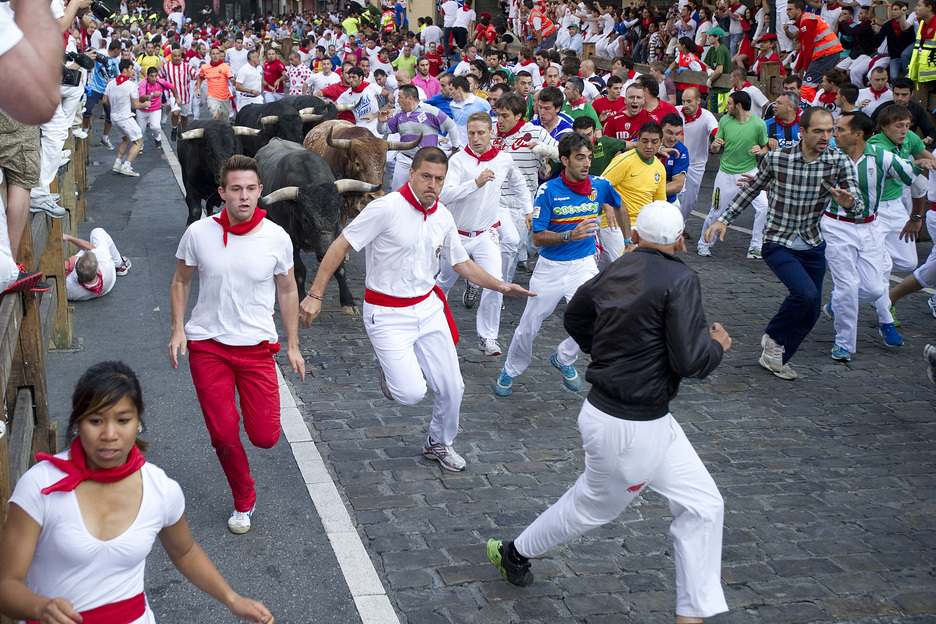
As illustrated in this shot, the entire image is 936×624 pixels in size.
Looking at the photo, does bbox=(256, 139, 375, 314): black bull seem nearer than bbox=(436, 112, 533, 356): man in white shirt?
No

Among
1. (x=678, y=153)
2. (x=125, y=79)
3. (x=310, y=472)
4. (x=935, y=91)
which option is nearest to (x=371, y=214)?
(x=310, y=472)

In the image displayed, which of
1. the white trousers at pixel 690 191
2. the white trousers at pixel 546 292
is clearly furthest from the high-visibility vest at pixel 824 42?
the white trousers at pixel 546 292

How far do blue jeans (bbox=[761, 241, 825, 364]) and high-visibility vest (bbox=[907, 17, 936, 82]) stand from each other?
7.86 meters

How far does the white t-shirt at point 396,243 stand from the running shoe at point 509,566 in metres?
1.96

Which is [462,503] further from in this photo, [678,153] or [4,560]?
[678,153]

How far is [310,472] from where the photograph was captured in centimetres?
662

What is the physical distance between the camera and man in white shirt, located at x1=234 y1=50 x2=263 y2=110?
22734 mm

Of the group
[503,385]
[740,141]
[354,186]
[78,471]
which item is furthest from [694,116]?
[78,471]

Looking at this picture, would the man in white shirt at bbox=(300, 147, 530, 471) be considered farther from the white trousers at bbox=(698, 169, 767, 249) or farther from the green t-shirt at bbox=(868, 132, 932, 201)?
the white trousers at bbox=(698, 169, 767, 249)

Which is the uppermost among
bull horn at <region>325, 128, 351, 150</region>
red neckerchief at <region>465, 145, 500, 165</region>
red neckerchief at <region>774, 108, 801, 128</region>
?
red neckerchief at <region>465, 145, 500, 165</region>

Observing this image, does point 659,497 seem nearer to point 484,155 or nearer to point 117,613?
point 117,613

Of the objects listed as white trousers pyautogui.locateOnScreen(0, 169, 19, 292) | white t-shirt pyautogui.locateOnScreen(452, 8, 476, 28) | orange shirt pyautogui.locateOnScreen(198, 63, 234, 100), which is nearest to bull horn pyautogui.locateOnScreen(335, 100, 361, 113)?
orange shirt pyautogui.locateOnScreen(198, 63, 234, 100)

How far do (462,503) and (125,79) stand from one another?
1576cm

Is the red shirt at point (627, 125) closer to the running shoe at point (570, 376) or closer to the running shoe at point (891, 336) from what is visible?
the running shoe at point (891, 336)
